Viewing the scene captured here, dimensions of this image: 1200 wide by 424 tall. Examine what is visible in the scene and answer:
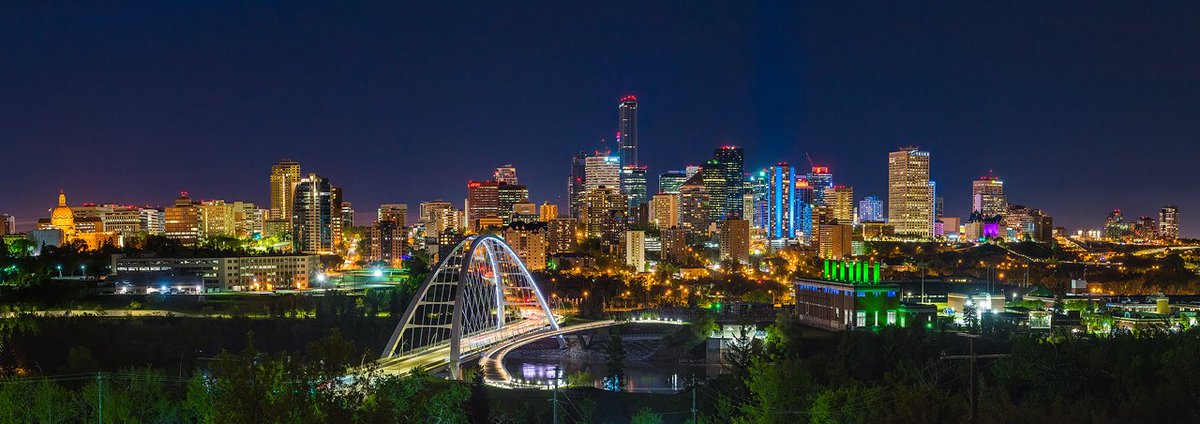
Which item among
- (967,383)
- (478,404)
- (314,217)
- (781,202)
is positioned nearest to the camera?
(478,404)

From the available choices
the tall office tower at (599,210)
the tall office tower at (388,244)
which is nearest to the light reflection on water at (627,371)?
the tall office tower at (388,244)

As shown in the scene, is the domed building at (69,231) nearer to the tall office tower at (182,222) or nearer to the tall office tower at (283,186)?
the tall office tower at (182,222)

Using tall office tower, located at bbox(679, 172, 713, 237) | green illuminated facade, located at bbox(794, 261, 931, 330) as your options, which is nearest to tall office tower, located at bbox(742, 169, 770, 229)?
tall office tower, located at bbox(679, 172, 713, 237)

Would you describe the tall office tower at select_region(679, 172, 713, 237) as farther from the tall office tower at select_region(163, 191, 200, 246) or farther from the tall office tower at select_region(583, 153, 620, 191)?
the tall office tower at select_region(163, 191, 200, 246)

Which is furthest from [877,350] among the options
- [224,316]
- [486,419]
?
[224,316]

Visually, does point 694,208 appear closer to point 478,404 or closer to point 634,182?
point 634,182

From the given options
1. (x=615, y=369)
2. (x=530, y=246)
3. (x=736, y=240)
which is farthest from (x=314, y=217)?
(x=615, y=369)
